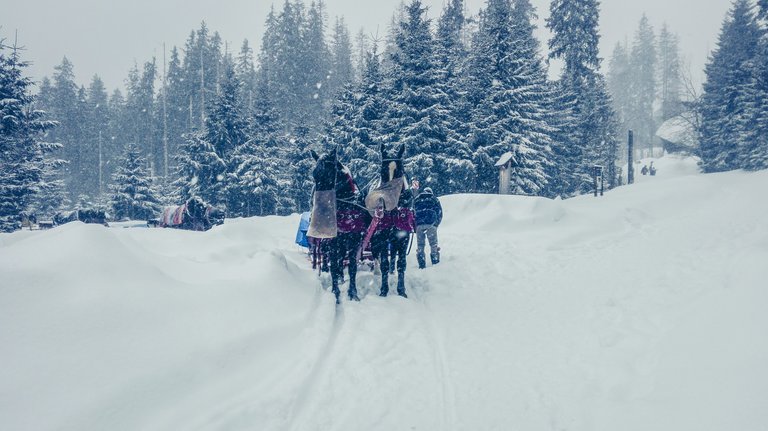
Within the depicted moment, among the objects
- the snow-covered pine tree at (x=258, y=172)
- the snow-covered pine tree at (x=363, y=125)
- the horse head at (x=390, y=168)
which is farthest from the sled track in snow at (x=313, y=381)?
the snow-covered pine tree at (x=258, y=172)

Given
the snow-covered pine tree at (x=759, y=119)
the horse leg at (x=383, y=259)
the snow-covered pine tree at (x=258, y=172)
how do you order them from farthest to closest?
the snow-covered pine tree at (x=258, y=172), the snow-covered pine tree at (x=759, y=119), the horse leg at (x=383, y=259)

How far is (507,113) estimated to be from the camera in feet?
76.3

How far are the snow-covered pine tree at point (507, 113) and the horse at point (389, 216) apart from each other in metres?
16.6

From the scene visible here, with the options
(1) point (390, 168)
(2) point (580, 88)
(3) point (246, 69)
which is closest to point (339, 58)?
(3) point (246, 69)

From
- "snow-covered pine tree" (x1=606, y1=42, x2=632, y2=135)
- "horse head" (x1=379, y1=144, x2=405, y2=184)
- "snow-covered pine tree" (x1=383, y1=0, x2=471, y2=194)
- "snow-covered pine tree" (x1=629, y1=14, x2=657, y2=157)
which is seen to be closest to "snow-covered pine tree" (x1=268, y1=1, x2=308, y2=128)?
"snow-covered pine tree" (x1=383, y1=0, x2=471, y2=194)

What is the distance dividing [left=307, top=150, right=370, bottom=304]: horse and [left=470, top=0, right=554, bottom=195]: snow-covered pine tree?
17205 mm

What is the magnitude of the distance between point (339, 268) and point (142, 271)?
2.88m

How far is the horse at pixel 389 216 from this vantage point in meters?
6.89

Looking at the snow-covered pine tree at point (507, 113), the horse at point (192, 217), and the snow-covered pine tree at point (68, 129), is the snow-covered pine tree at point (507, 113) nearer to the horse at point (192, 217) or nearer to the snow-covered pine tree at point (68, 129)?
the horse at point (192, 217)

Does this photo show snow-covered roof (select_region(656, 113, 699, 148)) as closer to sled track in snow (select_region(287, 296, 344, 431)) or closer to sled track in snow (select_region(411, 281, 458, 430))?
sled track in snow (select_region(411, 281, 458, 430))

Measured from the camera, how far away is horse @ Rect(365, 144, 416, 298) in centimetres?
689

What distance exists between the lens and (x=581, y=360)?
4812 mm

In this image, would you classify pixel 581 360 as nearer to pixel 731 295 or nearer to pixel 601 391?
pixel 601 391

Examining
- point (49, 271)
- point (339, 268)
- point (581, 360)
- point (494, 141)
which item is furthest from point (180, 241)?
point (494, 141)
